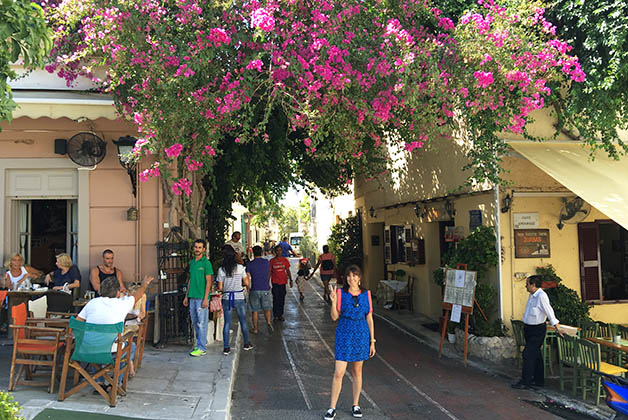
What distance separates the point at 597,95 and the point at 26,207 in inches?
359

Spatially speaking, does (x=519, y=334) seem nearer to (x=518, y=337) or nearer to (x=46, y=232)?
(x=518, y=337)

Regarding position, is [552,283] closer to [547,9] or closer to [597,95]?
[597,95]

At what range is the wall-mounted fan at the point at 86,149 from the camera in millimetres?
7652

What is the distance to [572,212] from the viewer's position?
8.31 metres

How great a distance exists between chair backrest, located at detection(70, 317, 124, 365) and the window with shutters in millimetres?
7506

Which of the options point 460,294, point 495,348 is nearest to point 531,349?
point 495,348

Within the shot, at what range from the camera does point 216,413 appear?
4.95m

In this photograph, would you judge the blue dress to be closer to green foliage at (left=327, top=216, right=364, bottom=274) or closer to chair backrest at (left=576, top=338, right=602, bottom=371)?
chair backrest at (left=576, top=338, right=602, bottom=371)

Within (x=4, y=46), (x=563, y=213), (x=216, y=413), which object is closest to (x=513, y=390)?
(x=563, y=213)

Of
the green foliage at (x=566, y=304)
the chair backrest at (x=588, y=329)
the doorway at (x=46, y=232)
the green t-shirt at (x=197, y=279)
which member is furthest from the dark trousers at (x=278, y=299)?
the chair backrest at (x=588, y=329)

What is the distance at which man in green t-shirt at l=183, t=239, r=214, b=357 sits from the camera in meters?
7.11

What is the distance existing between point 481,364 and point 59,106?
7.28 meters

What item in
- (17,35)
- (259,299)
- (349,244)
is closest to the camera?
(17,35)

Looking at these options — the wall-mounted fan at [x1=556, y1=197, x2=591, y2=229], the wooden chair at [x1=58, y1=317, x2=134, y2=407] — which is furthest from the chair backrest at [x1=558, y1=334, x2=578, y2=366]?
the wooden chair at [x1=58, y1=317, x2=134, y2=407]
